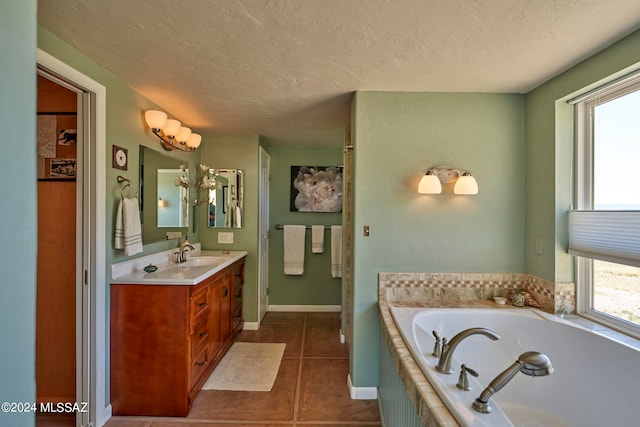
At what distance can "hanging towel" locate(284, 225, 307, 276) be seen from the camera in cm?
378

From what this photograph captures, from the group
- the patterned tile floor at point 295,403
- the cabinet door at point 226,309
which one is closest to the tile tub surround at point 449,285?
the patterned tile floor at point 295,403

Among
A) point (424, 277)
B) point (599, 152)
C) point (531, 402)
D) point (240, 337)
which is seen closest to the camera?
point (531, 402)

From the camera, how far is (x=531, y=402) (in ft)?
5.39

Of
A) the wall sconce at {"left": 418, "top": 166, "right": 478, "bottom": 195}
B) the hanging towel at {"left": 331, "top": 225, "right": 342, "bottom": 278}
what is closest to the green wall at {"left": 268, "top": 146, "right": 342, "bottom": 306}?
the hanging towel at {"left": 331, "top": 225, "right": 342, "bottom": 278}

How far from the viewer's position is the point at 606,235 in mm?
1626

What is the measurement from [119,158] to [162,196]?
0.60 meters

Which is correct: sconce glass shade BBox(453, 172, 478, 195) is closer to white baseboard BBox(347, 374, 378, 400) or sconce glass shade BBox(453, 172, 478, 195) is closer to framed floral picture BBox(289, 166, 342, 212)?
white baseboard BBox(347, 374, 378, 400)

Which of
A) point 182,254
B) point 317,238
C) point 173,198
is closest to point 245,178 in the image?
point 173,198

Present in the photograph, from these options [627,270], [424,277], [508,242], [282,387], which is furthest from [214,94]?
[627,270]

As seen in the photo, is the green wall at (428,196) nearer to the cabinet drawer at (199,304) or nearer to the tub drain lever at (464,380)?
the tub drain lever at (464,380)

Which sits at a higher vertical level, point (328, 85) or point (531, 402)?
point (328, 85)

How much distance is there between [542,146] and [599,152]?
0.29m

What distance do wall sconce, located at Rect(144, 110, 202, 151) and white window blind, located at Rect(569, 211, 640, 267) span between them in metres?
2.97

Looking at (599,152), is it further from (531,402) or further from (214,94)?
(214,94)
